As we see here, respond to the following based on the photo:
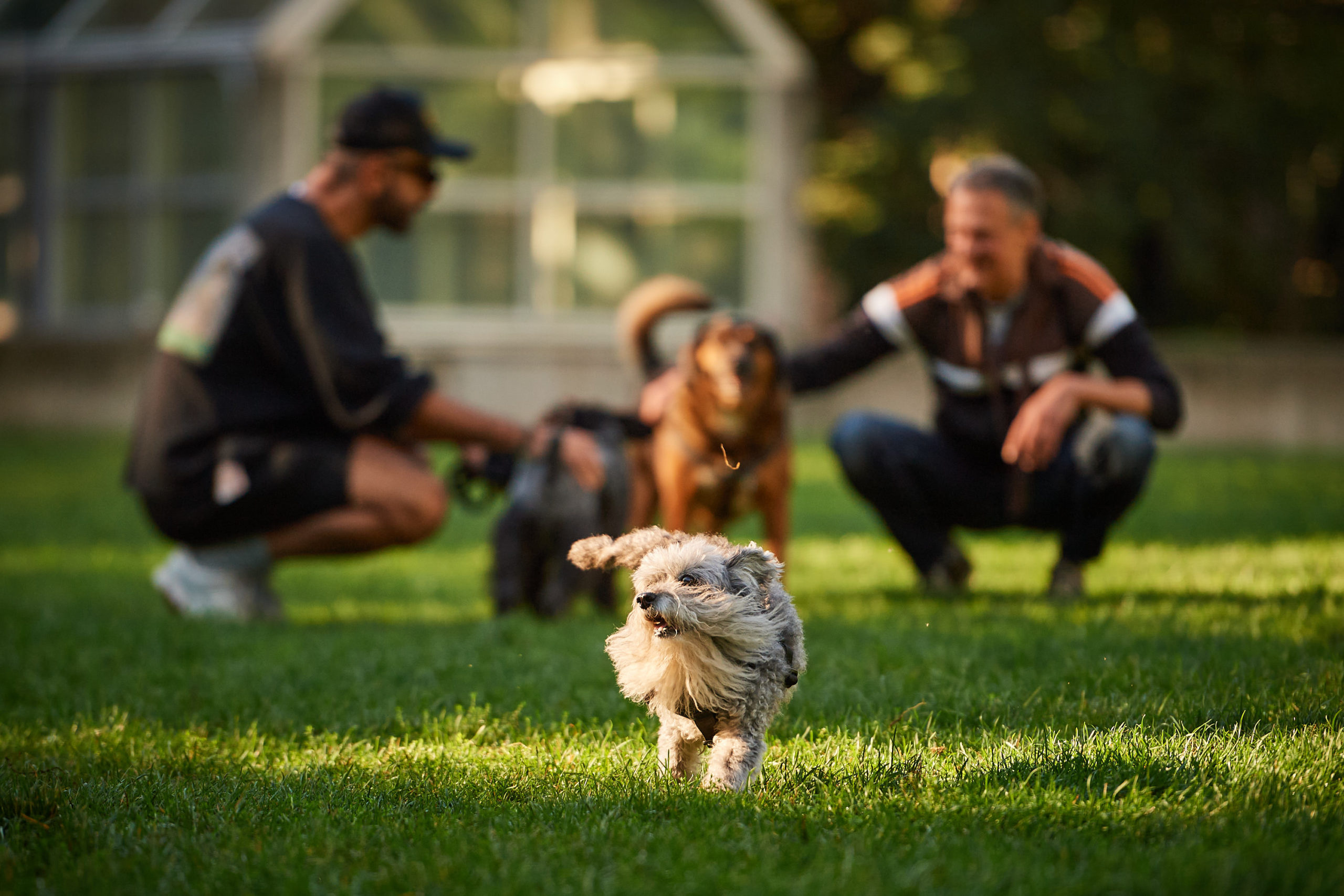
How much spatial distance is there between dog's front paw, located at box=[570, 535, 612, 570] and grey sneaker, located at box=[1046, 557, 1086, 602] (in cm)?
312

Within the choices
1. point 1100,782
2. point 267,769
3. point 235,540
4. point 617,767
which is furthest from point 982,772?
point 235,540

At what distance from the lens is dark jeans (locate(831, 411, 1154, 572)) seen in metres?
5.33

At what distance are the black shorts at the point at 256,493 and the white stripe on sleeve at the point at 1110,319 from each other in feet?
10.2

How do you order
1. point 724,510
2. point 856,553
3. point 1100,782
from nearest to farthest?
1. point 1100,782
2. point 724,510
3. point 856,553

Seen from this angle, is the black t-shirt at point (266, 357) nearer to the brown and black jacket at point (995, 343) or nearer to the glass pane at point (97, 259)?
the brown and black jacket at point (995, 343)

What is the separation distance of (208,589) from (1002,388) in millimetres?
3459

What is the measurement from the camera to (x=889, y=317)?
18.3 ft

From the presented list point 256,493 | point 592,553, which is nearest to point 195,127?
point 256,493

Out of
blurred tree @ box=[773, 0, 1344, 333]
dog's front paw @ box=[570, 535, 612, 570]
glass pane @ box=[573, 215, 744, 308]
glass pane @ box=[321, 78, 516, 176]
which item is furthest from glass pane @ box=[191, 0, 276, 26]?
dog's front paw @ box=[570, 535, 612, 570]

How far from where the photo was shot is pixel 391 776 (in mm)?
2996

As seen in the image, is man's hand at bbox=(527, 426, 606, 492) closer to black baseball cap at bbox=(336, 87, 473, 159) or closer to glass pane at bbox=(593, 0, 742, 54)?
black baseball cap at bbox=(336, 87, 473, 159)

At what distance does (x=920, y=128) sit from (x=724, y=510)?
443 inches

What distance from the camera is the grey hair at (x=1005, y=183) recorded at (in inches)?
199

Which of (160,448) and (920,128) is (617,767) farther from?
(920,128)
